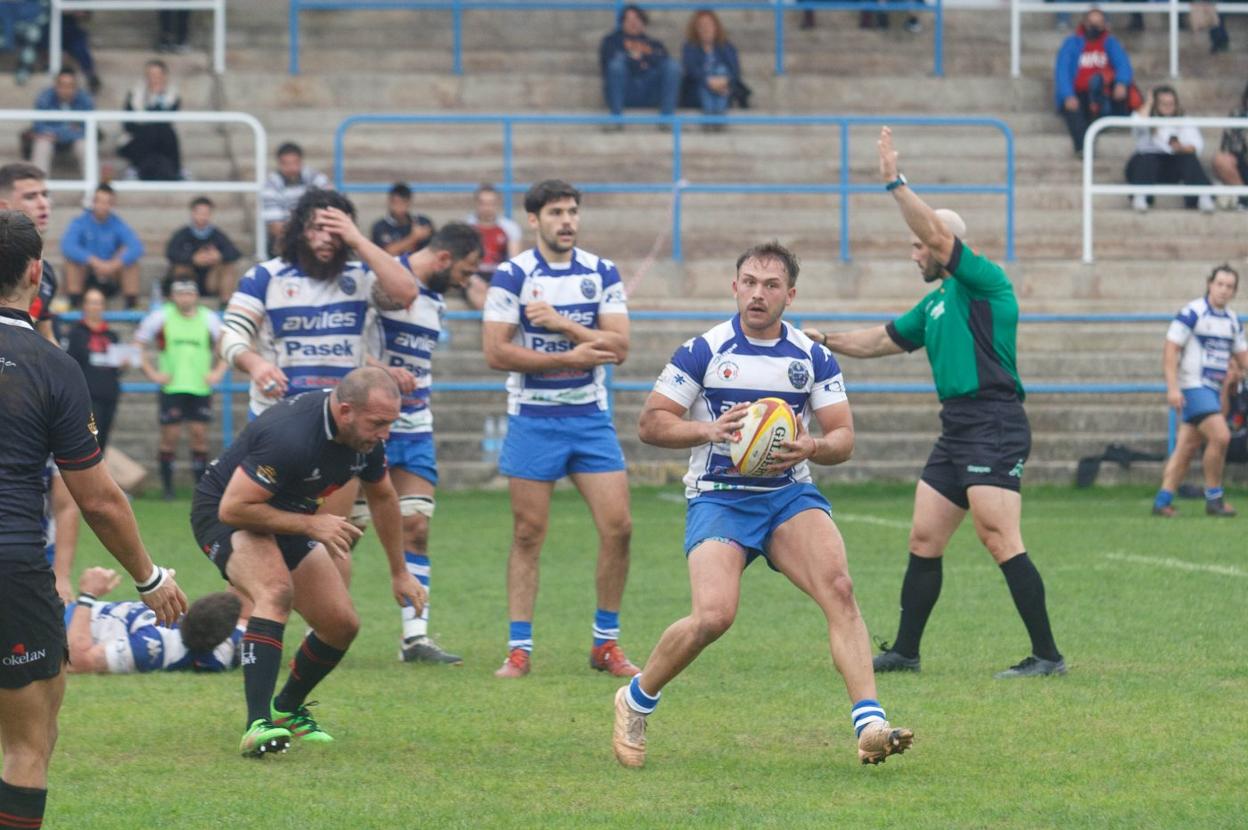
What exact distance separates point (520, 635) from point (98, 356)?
393 inches

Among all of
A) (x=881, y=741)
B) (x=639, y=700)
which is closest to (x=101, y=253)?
(x=639, y=700)

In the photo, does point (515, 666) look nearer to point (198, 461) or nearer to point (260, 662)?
point (260, 662)

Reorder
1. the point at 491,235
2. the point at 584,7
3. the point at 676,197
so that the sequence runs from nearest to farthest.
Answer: the point at 491,235
the point at 676,197
the point at 584,7

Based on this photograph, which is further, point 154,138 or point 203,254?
point 154,138

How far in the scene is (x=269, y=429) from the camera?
7613mm

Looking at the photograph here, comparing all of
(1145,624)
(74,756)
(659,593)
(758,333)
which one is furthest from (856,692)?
(659,593)

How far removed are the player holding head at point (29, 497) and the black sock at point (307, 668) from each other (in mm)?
2267

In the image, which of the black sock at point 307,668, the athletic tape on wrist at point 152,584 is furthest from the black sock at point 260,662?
the athletic tape on wrist at point 152,584

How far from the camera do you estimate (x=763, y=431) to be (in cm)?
719

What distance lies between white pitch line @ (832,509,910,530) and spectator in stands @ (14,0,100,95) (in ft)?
41.1

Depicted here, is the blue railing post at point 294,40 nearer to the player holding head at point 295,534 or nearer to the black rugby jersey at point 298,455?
the player holding head at point 295,534

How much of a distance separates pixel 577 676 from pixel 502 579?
3810 mm

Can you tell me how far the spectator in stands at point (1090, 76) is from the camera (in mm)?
23891

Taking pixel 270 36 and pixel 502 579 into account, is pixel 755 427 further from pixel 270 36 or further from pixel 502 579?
pixel 270 36
